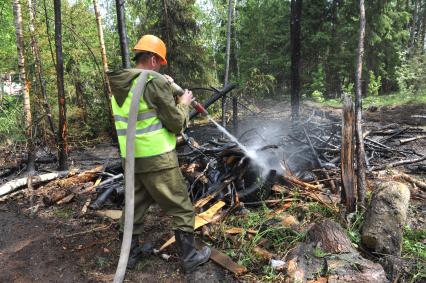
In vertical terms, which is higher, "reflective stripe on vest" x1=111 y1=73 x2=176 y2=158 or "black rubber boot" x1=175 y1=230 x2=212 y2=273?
"reflective stripe on vest" x1=111 y1=73 x2=176 y2=158

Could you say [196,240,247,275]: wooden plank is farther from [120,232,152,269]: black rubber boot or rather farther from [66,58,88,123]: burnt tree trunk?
[66,58,88,123]: burnt tree trunk

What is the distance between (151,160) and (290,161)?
3.40 meters

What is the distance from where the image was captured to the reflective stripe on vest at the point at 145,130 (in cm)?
342

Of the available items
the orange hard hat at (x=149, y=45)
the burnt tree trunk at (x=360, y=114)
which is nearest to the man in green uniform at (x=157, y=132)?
the orange hard hat at (x=149, y=45)

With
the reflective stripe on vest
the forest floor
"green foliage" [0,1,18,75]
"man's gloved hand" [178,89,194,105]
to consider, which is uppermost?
"green foliage" [0,1,18,75]

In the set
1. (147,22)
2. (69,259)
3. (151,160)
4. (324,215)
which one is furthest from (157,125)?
(147,22)

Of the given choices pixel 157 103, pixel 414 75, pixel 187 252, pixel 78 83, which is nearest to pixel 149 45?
pixel 157 103

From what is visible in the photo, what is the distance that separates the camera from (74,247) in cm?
442

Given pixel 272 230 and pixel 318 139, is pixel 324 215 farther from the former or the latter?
pixel 318 139

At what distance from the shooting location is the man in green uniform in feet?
11.1

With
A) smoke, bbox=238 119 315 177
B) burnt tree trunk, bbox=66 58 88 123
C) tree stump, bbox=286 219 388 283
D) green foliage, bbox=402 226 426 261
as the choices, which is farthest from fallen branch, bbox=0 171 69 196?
burnt tree trunk, bbox=66 58 88 123

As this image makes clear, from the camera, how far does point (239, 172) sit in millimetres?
5387

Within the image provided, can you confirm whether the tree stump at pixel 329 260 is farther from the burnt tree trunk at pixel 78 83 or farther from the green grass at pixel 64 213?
the burnt tree trunk at pixel 78 83

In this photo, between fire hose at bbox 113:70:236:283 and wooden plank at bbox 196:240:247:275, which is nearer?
fire hose at bbox 113:70:236:283
